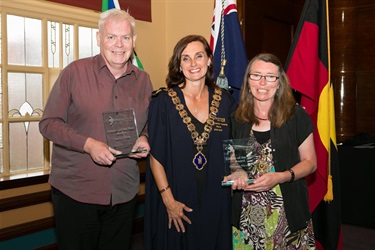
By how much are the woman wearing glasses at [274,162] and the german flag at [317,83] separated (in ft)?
2.09

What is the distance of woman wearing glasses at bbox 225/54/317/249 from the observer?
80.8 inches

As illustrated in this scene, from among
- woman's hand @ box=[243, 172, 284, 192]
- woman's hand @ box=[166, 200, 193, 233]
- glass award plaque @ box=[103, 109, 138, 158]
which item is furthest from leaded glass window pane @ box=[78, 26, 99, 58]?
woman's hand @ box=[243, 172, 284, 192]

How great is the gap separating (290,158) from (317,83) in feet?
3.00

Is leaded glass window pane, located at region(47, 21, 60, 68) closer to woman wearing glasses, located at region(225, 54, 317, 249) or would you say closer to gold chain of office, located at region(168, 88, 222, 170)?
gold chain of office, located at region(168, 88, 222, 170)

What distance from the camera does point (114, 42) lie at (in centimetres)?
204

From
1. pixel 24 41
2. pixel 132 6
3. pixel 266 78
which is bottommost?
pixel 266 78

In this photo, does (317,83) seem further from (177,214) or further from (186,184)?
(177,214)

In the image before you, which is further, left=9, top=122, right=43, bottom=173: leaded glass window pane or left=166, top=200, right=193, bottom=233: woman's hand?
left=9, top=122, right=43, bottom=173: leaded glass window pane

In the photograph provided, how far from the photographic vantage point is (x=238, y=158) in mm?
1938

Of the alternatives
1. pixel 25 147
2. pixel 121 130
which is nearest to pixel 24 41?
pixel 25 147

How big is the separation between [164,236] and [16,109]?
2022 millimetres

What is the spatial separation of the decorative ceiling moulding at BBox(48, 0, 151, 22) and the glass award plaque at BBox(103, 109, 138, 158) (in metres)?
2.00

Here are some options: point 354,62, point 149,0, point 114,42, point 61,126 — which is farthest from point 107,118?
point 354,62

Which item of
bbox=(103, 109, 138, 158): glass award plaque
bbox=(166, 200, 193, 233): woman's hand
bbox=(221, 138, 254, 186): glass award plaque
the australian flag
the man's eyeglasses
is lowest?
bbox=(166, 200, 193, 233): woman's hand
